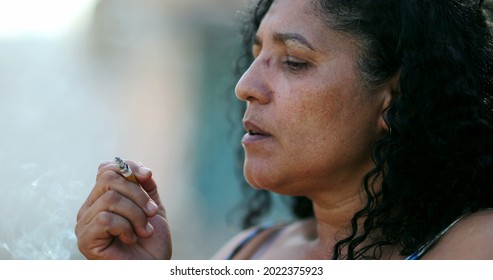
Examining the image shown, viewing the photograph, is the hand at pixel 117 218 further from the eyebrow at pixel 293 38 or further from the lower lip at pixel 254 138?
the eyebrow at pixel 293 38

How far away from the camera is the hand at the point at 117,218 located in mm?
1844

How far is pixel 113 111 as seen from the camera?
16.7 ft

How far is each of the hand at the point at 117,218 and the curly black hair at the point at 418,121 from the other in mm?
622

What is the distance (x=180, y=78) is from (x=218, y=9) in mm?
728

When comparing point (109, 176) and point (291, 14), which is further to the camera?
point (291, 14)

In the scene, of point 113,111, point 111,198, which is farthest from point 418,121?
point 113,111

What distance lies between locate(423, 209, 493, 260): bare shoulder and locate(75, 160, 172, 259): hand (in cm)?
82

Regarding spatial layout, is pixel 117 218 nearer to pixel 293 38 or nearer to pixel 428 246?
pixel 293 38

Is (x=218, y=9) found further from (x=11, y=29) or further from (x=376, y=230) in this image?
(x=376, y=230)

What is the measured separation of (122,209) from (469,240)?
0.97 meters

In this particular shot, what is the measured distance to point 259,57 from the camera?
2.19 meters

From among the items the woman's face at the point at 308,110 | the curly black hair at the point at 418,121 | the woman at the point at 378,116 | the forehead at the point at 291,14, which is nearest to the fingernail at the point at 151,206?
the woman at the point at 378,116

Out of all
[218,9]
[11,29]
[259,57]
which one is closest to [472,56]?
[259,57]

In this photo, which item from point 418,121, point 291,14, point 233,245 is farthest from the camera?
point 233,245
